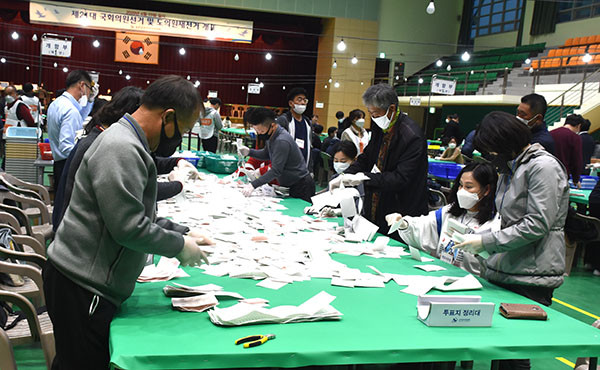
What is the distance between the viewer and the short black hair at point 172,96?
155 cm

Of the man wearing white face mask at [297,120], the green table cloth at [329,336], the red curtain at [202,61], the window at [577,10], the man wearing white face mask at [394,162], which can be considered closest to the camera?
the green table cloth at [329,336]

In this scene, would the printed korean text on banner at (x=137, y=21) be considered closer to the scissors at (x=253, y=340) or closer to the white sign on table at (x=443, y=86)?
the white sign on table at (x=443, y=86)

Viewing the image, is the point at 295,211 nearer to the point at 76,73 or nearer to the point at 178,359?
the point at 178,359

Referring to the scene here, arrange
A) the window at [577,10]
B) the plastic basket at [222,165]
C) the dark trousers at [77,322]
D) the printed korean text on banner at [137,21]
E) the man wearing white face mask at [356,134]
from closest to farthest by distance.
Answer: the dark trousers at [77,322] < the plastic basket at [222,165] < the man wearing white face mask at [356,134] < the window at [577,10] < the printed korean text on banner at [137,21]

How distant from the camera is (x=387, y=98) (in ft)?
10.3

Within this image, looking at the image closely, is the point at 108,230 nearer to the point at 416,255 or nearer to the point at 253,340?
the point at 253,340

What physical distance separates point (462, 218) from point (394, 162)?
689 mm

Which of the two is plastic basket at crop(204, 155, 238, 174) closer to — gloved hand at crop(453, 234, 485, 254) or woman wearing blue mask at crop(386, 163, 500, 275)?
woman wearing blue mask at crop(386, 163, 500, 275)

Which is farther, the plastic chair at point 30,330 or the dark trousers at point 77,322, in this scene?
the plastic chair at point 30,330

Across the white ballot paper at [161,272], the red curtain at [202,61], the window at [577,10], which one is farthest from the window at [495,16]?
the white ballot paper at [161,272]

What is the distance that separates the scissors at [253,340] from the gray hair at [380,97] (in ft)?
6.48

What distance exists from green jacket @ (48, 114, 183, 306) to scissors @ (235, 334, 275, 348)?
36 cm

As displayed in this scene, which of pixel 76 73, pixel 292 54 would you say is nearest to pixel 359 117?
pixel 76 73

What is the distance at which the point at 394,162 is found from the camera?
3225 millimetres
